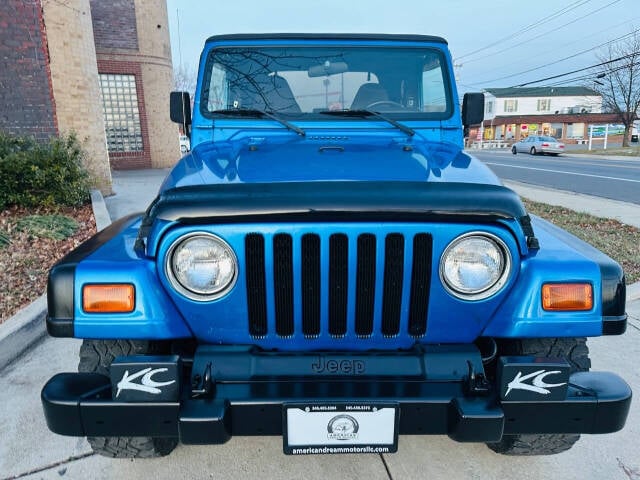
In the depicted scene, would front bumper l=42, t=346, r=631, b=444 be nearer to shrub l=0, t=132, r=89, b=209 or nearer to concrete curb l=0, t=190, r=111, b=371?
concrete curb l=0, t=190, r=111, b=371

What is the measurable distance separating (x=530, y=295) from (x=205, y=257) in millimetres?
1200

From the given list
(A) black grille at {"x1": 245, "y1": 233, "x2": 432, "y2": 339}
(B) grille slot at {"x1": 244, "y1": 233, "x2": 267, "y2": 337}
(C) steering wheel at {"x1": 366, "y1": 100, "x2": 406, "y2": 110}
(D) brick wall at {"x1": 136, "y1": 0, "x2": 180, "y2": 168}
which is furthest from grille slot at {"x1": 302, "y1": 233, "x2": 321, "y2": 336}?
(D) brick wall at {"x1": 136, "y1": 0, "x2": 180, "y2": 168}

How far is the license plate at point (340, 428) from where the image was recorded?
1651mm

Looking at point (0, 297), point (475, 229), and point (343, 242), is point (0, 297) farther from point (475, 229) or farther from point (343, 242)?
point (475, 229)

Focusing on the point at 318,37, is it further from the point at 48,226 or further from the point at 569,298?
the point at 48,226

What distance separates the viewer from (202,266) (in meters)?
1.69

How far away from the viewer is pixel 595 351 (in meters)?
3.44

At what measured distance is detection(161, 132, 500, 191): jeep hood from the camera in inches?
76.2

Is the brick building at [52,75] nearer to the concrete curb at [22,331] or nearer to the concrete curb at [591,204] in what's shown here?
the concrete curb at [22,331]

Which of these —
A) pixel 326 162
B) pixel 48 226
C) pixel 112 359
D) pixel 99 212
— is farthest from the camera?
pixel 99 212

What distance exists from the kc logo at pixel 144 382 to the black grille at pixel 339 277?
14.7 inches

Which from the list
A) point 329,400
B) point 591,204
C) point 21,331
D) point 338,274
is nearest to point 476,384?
point 329,400

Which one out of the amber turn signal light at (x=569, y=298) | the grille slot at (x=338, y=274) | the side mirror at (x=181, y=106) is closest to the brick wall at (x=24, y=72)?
the side mirror at (x=181, y=106)

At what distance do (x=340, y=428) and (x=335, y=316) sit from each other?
1.30 ft
